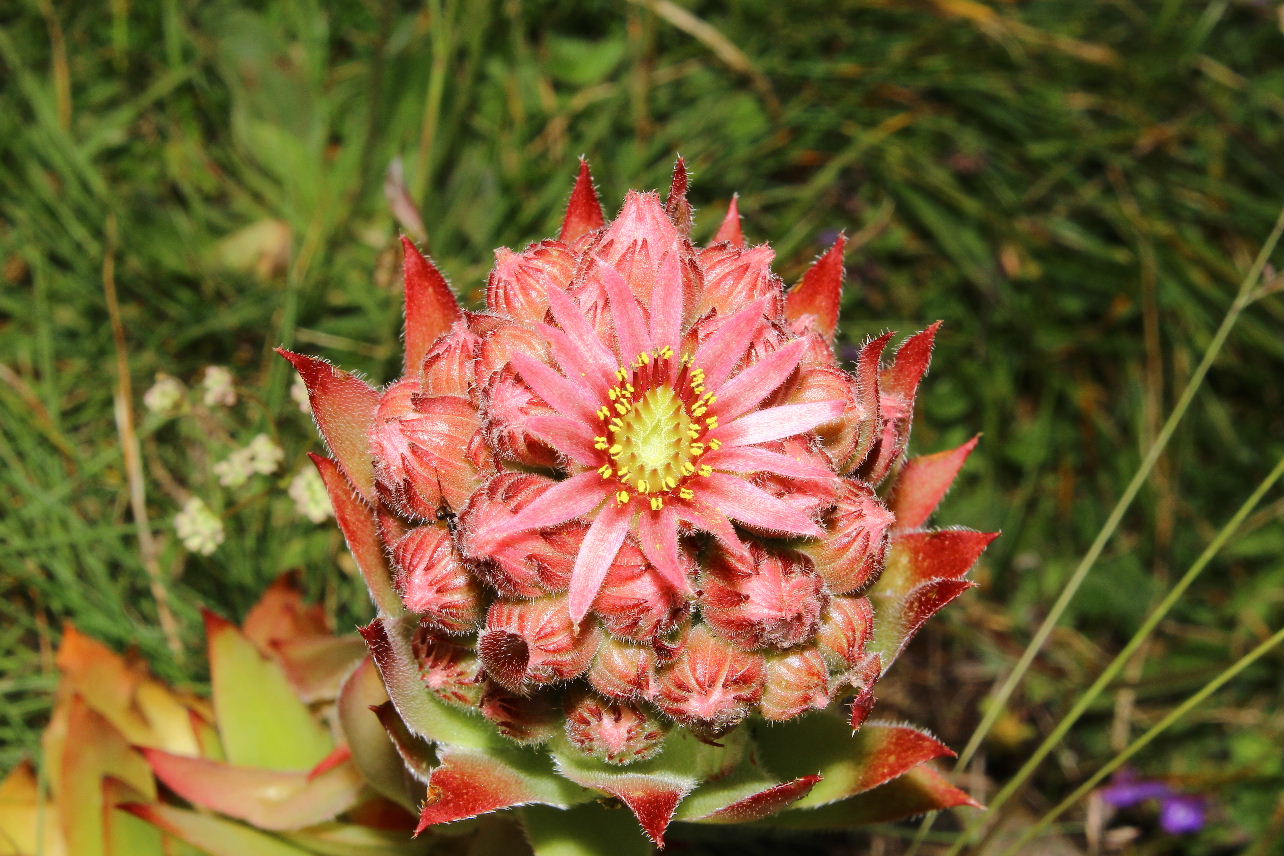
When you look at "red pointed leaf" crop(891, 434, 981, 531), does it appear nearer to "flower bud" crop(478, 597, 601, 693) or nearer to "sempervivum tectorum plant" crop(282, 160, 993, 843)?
"sempervivum tectorum plant" crop(282, 160, 993, 843)

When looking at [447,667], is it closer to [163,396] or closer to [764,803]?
[764,803]

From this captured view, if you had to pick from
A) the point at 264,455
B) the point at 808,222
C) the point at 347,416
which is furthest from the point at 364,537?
the point at 808,222

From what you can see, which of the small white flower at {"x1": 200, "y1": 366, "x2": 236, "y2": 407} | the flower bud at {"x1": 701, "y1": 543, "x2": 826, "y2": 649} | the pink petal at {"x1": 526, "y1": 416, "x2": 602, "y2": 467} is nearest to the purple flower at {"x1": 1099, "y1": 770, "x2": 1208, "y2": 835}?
the flower bud at {"x1": 701, "y1": 543, "x2": 826, "y2": 649}

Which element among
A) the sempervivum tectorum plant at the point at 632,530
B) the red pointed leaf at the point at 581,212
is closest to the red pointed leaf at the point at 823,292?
the sempervivum tectorum plant at the point at 632,530

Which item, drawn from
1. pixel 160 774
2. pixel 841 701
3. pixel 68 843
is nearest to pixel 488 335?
pixel 841 701

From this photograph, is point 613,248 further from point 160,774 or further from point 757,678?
point 160,774

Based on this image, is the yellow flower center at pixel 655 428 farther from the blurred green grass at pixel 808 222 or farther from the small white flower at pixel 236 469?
the blurred green grass at pixel 808 222
